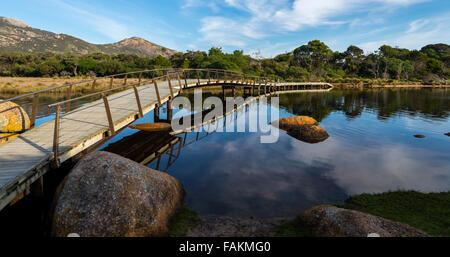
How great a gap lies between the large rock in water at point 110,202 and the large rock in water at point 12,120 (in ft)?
16.3

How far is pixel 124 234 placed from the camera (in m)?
4.63

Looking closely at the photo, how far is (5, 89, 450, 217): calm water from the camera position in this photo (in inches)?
293

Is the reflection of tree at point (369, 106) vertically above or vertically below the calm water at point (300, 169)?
above

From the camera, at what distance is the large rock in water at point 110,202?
4527mm

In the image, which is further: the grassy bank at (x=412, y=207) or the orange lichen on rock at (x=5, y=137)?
the orange lichen on rock at (x=5, y=137)

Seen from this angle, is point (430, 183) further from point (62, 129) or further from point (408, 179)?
point (62, 129)

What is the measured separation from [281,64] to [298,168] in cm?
7804

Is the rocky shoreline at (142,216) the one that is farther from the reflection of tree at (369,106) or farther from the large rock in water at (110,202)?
the reflection of tree at (369,106)

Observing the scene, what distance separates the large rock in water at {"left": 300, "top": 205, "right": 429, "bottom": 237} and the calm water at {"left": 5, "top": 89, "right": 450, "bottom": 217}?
4.96ft

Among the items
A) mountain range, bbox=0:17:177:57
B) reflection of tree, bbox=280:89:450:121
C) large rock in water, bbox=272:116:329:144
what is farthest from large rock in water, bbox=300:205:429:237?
mountain range, bbox=0:17:177:57

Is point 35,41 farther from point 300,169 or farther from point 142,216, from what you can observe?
point 142,216

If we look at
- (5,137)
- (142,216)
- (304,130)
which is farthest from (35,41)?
(142,216)

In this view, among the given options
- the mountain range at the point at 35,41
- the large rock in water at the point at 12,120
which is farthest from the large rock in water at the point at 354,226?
the mountain range at the point at 35,41

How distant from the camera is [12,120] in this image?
27.3ft
